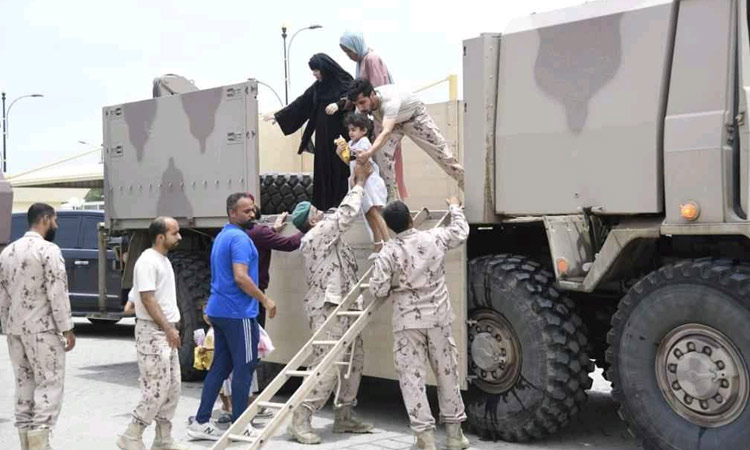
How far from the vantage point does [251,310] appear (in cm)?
763

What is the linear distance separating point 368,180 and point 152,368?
215 centimetres

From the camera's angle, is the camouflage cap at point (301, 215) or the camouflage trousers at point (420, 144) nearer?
the camouflage trousers at point (420, 144)

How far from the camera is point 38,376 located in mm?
7113

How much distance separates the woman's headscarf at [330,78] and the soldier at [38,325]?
9.15ft

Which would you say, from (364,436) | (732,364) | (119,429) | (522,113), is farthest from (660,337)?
(119,429)

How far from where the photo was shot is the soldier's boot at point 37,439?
7.05m

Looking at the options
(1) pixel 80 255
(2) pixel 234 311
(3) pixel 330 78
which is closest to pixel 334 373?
(2) pixel 234 311

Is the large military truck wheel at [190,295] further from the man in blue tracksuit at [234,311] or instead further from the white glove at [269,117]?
the man in blue tracksuit at [234,311]

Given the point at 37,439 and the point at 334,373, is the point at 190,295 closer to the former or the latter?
the point at 334,373

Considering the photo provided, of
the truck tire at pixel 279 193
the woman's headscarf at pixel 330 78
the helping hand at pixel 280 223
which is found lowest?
the helping hand at pixel 280 223

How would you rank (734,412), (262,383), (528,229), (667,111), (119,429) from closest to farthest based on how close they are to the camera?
1. (734,412)
2. (667,111)
3. (528,229)
4. (119,429)
5. (262,383)

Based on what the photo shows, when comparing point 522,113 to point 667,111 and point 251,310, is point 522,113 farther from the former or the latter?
point 251,310

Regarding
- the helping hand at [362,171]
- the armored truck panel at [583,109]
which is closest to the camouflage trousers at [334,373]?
the helping hand at [362,171]

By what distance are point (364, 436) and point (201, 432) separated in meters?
1.19
